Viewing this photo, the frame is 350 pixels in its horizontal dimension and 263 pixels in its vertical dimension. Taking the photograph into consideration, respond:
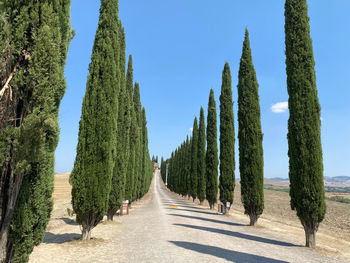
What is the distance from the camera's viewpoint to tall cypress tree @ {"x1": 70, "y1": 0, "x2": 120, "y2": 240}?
29.5 ft

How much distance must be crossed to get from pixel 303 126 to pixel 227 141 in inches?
431

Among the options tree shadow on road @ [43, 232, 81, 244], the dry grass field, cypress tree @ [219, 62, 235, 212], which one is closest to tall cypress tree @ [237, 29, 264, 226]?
the dry grass field

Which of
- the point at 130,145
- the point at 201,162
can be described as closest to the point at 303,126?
the point at 130,145

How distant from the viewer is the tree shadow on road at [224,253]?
23.7 feet

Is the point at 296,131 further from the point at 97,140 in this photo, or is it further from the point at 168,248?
the point at 97,140

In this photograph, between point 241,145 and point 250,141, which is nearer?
point 250,141

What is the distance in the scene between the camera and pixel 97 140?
9383mm

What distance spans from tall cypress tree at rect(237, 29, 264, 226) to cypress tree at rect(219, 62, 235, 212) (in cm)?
500

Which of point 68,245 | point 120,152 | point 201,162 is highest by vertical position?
point 120,152

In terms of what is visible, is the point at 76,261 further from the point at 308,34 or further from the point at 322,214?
the point at 308,34

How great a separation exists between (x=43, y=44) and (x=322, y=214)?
11.6 meters

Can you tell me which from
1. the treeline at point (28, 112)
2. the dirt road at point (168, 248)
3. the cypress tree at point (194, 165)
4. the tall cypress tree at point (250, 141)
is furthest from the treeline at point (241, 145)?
the treeline at point (28, 112)

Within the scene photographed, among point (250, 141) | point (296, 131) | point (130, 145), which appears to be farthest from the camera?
point (130, 145)

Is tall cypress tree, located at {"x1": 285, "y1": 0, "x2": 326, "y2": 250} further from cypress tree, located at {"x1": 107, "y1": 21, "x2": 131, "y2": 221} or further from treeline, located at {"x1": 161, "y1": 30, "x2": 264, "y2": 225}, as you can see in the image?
cypress tree, located at {"x1": 107, "y1": 21, "x2": 131, "y2": 221}
